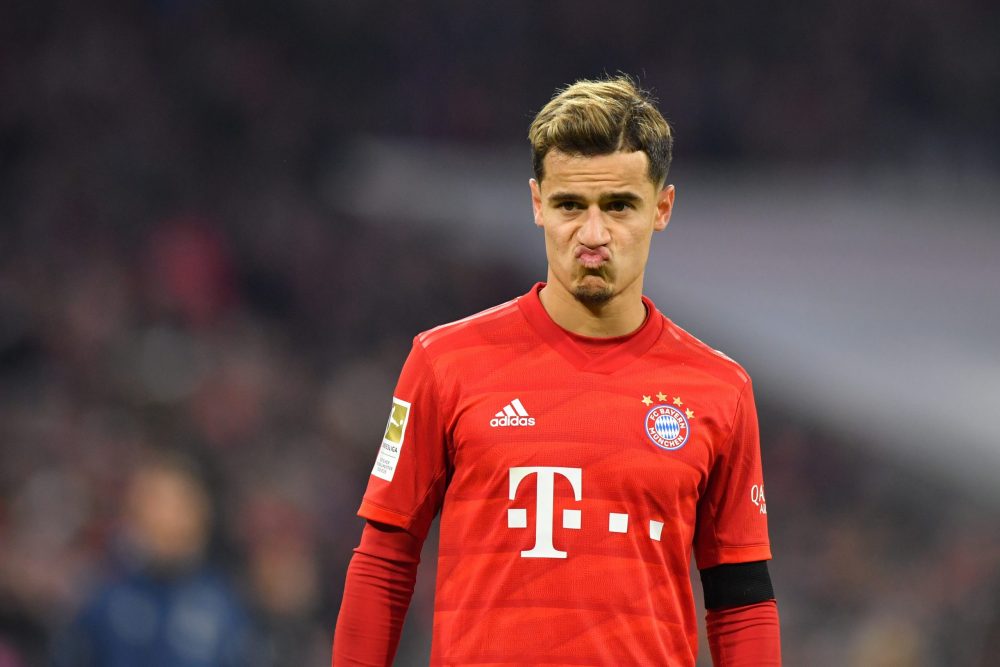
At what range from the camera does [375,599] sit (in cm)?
270

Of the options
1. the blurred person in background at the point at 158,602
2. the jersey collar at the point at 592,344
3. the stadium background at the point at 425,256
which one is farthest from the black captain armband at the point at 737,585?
the stadium background at the point at 425,256

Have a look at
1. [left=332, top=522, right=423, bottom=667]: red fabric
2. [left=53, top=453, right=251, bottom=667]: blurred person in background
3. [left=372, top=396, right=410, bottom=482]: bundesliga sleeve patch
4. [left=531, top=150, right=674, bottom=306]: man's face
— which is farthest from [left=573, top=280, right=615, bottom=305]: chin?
[left=53, top=453, right=251, bottom=667]: blurred person in background

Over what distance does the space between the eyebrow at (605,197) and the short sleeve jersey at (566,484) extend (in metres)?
0.24

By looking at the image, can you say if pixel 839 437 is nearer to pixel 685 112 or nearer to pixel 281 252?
pixel 685 112

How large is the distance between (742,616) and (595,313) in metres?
0.65

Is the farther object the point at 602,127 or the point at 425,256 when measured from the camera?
the point at 425,256

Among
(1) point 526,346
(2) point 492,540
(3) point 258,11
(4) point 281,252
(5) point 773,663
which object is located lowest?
(5) point 773,663

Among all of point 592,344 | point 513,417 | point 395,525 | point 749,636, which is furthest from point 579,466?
point 749,636

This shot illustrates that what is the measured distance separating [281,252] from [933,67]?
4873 mm

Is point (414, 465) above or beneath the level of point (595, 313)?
beneath

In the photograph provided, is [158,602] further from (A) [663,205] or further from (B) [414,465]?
(A) [663,205]

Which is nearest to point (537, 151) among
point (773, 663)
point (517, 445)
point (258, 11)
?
point (517, 445)

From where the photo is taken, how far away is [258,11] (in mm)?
10898

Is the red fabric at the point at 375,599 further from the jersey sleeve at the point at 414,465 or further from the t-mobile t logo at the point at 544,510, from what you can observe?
the t-mobile t logo at the point at 544,510
